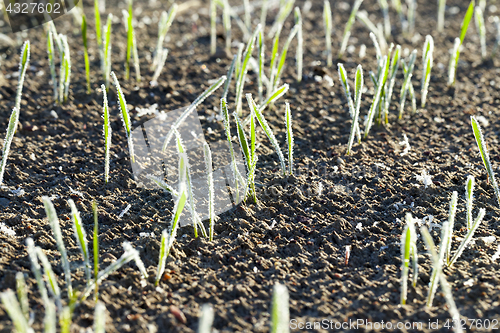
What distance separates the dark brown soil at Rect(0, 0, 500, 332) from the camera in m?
1.00

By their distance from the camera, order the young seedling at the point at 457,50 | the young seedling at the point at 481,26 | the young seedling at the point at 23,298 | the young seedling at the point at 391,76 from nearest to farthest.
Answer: the young seedling at the point at 23,298 → the young seedling at the point at 391,76 → the young seedling at the point at 457,50 → the young seedling at the point at 481,26

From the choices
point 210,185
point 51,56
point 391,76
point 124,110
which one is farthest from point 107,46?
point 391,76

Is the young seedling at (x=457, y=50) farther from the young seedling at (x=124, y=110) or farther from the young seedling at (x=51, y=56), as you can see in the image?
the young seedling at (x=51, y=56)

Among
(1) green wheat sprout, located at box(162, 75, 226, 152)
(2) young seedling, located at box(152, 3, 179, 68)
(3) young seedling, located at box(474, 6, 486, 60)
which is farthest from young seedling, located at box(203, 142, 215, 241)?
(3) young seedling, located at box(474, 6, 486, 60)

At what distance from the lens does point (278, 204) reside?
1.31 metres

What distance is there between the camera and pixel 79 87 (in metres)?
1.85

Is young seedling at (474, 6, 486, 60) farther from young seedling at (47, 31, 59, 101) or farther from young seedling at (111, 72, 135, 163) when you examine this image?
young seedling at (47, 31, 59, 101)

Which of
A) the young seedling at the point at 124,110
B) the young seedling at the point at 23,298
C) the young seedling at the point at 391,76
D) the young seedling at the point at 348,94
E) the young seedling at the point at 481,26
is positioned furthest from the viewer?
the young seedling at the point at 481,26

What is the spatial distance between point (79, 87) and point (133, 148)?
53 centimetres

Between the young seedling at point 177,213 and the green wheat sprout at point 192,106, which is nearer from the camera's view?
the young seedling at point 177,213

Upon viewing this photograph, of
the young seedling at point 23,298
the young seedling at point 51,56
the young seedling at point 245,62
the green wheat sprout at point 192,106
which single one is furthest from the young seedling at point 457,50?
the young seedling at point 23,298

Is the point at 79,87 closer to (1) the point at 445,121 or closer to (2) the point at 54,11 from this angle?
(2) the point at 54,11

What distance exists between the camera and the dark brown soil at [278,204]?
1.00 meters

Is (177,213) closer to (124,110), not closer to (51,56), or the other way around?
(124,110)
